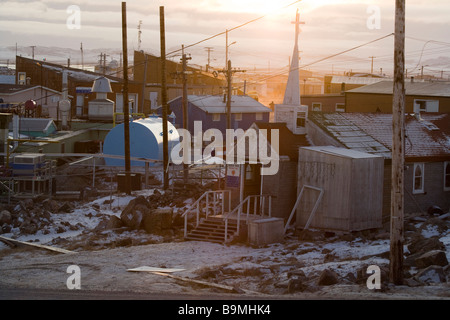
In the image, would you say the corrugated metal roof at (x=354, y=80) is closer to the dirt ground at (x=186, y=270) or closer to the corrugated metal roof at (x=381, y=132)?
the corrugated metal roof at (x=381, y=132)

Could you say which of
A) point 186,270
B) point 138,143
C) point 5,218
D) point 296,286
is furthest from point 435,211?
point 138,143

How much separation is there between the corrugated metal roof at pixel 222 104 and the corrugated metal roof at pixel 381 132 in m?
35.0

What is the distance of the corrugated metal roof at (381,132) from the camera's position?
27391mm

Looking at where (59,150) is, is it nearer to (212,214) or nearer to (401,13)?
(212,214)

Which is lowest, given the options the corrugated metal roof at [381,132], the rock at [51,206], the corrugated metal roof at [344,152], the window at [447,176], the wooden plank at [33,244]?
the wooden plank at [33,244]

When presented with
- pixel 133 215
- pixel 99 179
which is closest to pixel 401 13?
pixel 133 215

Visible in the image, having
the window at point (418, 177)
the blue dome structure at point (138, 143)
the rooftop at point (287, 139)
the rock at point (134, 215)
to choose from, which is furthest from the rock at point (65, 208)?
the window at point (418, 177)

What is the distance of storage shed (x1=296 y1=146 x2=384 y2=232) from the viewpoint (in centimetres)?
2367

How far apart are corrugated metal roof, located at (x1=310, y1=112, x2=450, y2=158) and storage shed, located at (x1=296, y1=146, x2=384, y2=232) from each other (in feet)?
8.15

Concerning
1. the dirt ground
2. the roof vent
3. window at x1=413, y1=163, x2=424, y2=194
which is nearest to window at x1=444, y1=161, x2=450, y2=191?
window at x1=413, y1=163, x2=424, y2=194

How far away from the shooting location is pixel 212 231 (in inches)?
936

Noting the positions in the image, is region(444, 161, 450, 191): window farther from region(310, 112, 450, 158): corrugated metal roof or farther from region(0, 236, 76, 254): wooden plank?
Result: region(0, 236, 76, 254): wooden plank

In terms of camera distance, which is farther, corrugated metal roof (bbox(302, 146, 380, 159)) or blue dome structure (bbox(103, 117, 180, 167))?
blue dome structure (bbox(103, 117, 180, 167))
